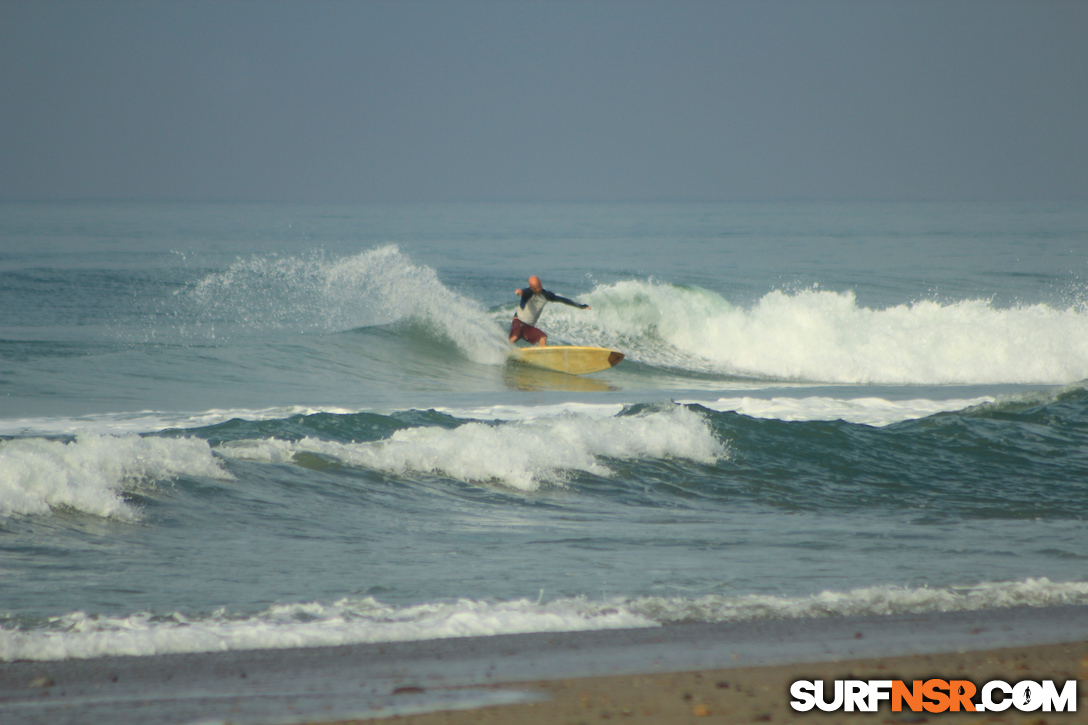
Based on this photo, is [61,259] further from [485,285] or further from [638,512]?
[638,512]

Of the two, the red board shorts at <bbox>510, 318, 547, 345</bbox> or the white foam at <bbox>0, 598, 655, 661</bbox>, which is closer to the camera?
the white foam at <bbox>0, 598, 655, 661</bbox>

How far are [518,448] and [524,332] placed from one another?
7987 millimetres

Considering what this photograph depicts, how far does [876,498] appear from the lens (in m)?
8.08

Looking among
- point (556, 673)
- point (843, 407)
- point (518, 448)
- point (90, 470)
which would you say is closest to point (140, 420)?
point (90, 470)

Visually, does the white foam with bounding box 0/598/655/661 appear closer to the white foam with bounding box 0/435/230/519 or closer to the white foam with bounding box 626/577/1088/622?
the white foam with bounding box 626/577/1088/622

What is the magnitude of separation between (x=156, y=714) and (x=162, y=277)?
29.5 metres

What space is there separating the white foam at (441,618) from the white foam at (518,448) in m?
3.40

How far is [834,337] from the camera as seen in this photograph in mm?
20109

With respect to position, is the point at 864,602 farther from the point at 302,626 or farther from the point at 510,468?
the point at 510,468

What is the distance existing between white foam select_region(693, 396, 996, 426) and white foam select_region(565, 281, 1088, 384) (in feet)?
14.6

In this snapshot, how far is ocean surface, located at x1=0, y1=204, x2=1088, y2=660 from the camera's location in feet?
16.1

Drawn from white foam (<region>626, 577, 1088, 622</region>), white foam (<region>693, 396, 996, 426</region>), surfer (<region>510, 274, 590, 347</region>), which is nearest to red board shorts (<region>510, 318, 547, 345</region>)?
surfer (<region>510, 274, 590, 347</region>)

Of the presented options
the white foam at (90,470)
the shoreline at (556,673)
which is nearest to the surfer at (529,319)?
the white foam at (90,470)

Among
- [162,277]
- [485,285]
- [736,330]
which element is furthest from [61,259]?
[736,330]
